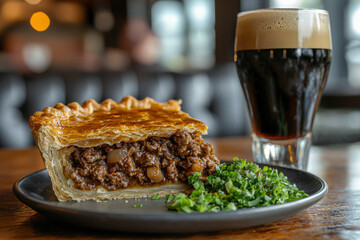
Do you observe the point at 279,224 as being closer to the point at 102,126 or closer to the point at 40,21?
the point at 102,126

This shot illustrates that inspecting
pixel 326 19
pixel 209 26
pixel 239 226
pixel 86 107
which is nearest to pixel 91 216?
pixel 239 226

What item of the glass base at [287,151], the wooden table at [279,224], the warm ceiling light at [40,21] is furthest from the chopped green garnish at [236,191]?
the warm ceiling light at [40,21]

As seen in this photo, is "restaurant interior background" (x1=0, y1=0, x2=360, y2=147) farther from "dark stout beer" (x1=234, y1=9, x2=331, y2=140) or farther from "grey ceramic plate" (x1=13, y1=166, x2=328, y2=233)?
"grey ceramic plate" (x1=13, y1=166, x2=328, y2=233)

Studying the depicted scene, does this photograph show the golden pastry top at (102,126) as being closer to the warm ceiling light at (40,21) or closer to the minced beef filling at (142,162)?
the minced beef filling at (142,162)

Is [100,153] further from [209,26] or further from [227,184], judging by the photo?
[209,26]

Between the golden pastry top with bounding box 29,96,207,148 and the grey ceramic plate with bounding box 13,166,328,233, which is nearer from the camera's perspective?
the grey ceramic plate with bounding box 13,166,328,233

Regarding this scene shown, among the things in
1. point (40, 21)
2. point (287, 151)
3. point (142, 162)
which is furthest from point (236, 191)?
point (40, 21)

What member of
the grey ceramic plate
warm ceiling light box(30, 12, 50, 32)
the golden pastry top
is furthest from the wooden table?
warm ceiling light box(30, 12, 50, 32)
